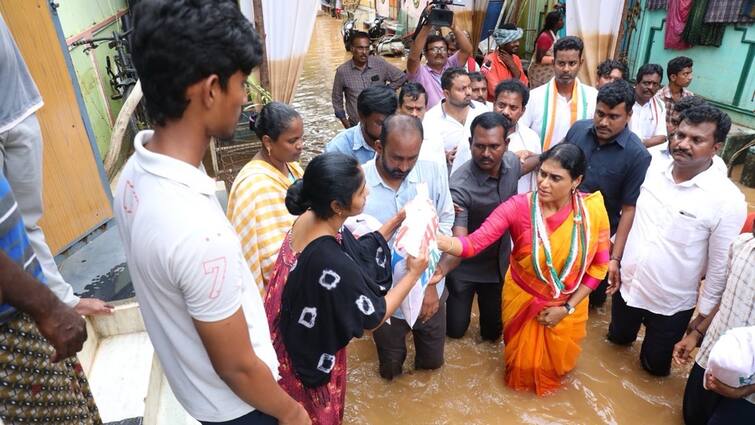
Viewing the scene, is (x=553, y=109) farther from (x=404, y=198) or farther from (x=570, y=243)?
(x=404, y=198)

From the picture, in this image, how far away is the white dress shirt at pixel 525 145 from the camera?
3.26 metres

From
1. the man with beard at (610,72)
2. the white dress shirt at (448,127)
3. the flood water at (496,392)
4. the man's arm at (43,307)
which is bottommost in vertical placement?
the flood water at (496,392)

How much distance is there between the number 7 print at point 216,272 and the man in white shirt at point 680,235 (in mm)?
2520

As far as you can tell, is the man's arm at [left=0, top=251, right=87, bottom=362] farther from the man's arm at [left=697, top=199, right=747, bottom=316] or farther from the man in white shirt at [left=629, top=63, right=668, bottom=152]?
the man in white shirt at [left=629, top=63, right=668, bottom=152]

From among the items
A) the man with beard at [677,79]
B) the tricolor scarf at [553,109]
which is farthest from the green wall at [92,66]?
the man with beard at [677,79]

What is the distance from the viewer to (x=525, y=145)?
11.0 feet

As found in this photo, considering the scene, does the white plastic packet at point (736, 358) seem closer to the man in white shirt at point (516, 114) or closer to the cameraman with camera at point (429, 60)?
the man in white shirt at point (516, 114)

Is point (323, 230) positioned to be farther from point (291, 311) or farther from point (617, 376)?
point (617, 376)

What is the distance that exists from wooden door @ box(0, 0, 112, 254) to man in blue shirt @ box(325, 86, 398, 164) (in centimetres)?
169

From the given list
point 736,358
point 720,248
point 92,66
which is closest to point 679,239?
point 720,248

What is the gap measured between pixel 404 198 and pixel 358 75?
308cm

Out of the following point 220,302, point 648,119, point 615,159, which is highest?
point 220,302

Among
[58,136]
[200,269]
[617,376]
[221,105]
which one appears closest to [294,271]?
[200,269]

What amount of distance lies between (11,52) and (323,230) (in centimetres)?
136
